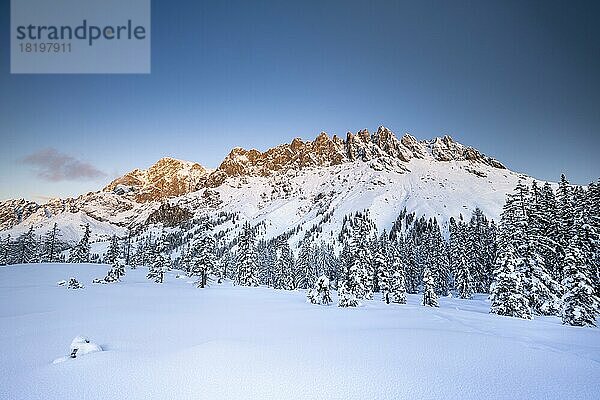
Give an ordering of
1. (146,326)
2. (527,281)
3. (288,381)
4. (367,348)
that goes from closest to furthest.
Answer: (288,381) < (367,348) < (146,326) < (527,281)

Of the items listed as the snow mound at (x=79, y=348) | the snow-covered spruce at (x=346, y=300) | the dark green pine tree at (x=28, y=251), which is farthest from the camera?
the dark green pine tree at (x=28, y=251)

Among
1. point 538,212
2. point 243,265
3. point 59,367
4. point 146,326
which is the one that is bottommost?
point 243,265

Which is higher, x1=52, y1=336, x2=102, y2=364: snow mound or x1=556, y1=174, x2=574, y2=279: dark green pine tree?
x1=556, y1=174, x2=574, y2=279: dark green pine tree

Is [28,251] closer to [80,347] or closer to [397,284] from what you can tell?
[397,284]

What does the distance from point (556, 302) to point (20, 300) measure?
43812mm

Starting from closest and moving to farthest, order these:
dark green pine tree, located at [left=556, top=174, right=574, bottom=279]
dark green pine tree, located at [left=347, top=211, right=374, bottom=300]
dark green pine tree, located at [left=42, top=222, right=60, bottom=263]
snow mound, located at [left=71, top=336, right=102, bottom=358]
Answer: snow mound, located at [left=71, top=336, right=102, bottom=358] < dark green pine tree, located at [left=556, top=174, right=574, bottom=279] < dark green pine tree, located at [left=347, top=211, right=374, bottom=300] < dark green pine tree, located at [left=42, top=222, right=60, bottom=263]

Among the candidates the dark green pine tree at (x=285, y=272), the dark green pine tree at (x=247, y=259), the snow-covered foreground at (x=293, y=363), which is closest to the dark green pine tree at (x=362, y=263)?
the snow-covered foreground at (x=293, y=363)

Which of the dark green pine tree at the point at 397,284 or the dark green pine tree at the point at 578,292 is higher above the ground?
the dark green pine tree at the point at 578,292

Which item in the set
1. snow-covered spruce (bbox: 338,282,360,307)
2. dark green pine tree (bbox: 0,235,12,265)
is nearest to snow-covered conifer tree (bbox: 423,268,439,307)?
snow-covered spruce (bbox: 338,282,360,307)

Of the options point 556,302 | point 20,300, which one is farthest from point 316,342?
point 556,302

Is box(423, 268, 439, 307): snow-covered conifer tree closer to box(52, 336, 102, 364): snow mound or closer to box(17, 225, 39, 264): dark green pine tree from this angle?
box(52, 336, 102, 364): snow mound

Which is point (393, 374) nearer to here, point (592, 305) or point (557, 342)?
point (557, 342)

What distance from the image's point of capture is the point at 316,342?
498 inches

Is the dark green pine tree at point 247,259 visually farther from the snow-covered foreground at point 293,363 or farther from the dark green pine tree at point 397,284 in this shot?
the snow-covered foreground at point 293,363
